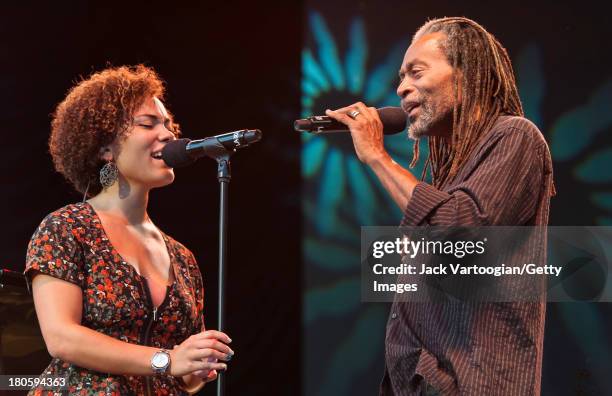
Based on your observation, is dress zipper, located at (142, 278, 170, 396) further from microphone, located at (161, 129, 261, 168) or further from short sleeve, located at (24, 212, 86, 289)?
microphone, located at (161, 129, 261, 168)

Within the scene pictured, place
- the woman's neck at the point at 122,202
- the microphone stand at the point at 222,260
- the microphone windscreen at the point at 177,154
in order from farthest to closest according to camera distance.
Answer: the woman's neck at the point at 122,202
the microphone windscreen at the point at 177,154
the microphone stand at the point at 222,260

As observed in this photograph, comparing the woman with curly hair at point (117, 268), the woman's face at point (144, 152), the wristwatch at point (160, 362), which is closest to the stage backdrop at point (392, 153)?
the woman with curly hair at point (117, 268)

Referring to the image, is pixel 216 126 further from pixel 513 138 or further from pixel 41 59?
pixel 513 138

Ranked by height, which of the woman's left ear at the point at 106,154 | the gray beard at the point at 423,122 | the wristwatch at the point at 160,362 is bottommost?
the wristwatch at the point at 160,362

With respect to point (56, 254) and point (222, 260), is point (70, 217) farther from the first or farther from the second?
point (222, 260)

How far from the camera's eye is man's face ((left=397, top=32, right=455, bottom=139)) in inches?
66.6

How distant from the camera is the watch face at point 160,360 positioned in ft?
5.65

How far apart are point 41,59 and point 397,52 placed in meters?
1.42

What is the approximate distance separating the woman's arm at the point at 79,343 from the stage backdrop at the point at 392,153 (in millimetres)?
1581

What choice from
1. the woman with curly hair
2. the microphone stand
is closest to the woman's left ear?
the woman with curly hair

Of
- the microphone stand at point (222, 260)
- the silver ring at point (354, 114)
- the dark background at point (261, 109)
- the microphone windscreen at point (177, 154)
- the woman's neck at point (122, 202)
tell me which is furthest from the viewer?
the dark background at point (261, 109)

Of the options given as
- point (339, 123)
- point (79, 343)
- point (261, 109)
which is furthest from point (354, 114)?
point (261, 109)
